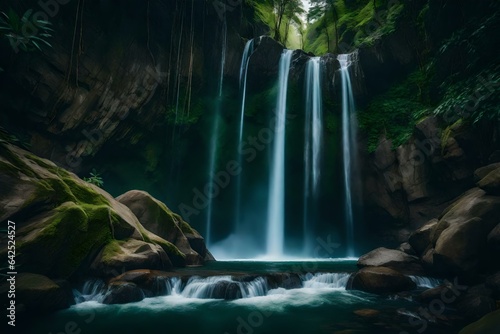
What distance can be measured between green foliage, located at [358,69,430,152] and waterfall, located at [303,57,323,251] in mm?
2804

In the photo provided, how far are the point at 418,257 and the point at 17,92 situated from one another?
58.1 ft

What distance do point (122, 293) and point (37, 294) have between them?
1909 millimetres

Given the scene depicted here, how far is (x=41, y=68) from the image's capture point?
14406mm

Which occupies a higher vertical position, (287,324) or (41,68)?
(41,68)

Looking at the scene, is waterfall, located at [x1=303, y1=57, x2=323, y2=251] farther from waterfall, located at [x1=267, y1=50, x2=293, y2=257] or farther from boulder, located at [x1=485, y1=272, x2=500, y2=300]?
boulder, located at [x1=485, y1=272, x2=500, y2=300]

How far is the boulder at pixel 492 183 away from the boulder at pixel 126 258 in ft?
33.0

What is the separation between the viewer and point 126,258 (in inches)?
363

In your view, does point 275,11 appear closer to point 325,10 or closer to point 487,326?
point 325,10

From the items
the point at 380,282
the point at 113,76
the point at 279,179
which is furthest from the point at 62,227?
the point at 279,179

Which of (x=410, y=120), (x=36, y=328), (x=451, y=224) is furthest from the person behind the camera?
(x=410, y=120)

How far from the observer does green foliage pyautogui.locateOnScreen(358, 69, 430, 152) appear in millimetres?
18297

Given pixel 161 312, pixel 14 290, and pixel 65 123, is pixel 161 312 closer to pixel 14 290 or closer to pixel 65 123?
pixel 14 290

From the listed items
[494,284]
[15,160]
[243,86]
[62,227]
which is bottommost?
[494,284]

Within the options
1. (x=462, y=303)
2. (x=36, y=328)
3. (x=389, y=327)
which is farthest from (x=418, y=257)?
(x=36, y=328)
